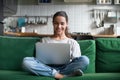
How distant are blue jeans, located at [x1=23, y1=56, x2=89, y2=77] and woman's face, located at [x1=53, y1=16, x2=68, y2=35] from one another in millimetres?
418

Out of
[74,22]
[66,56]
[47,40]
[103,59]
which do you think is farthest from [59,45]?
[74,22]

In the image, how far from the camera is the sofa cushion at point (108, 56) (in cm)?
294

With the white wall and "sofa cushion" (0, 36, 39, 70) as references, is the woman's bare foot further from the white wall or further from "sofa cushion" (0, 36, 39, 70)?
the white wall

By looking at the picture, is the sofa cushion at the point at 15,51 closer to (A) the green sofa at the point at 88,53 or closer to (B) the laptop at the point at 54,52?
→ (A) the green sofa at the point at 88,53

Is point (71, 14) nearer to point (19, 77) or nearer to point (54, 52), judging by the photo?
point (54, 52)

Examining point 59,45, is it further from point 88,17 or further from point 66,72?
point 88,17

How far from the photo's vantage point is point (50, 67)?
8.88 ft

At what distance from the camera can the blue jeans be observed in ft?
8.56

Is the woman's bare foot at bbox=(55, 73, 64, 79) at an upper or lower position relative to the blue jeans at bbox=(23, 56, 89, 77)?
lower

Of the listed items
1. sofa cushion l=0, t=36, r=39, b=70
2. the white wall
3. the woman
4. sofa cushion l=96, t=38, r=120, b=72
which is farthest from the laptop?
the white wall

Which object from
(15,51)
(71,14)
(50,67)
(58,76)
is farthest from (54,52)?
(71,14)

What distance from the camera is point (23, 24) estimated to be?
616 cm

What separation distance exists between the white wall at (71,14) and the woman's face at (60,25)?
314cm

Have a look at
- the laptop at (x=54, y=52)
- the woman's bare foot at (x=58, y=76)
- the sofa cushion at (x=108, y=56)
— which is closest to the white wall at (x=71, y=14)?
the sofa cushion at (x=108, y=56)
